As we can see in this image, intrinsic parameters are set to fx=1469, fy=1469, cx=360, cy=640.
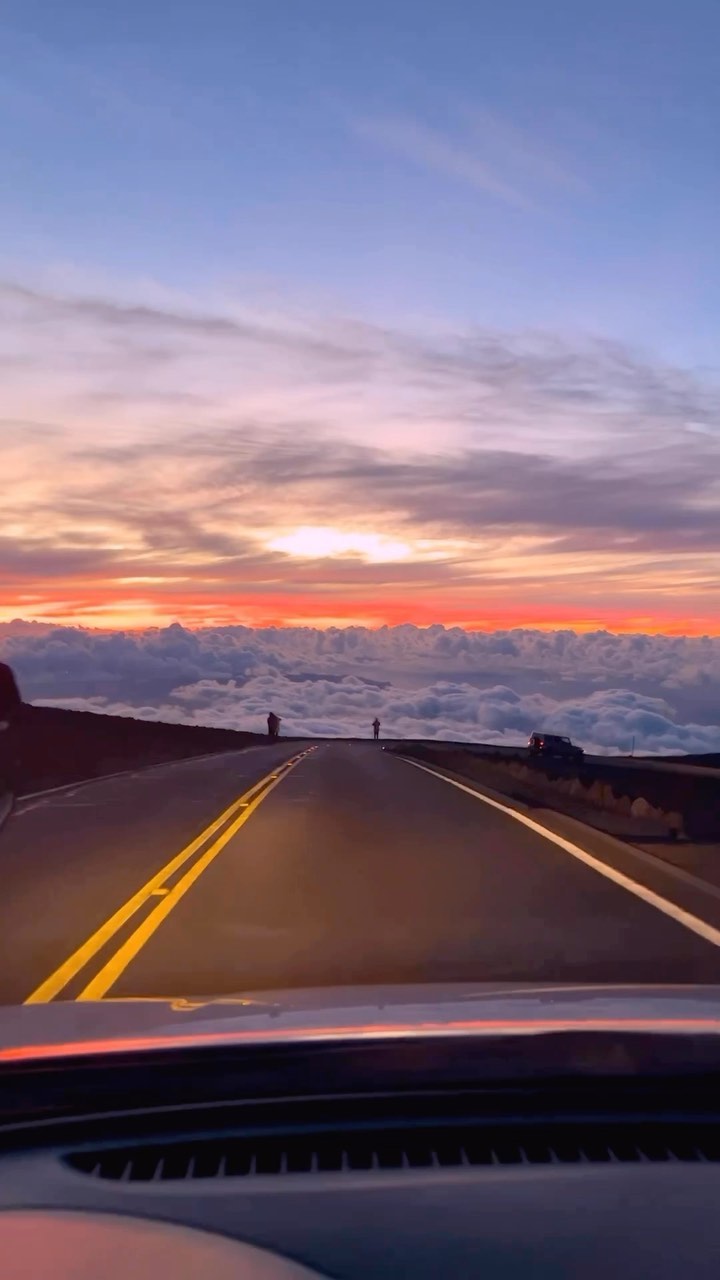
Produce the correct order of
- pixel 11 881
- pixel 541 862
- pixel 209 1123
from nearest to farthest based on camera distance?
pixel 209 1123
pixel 11 881
pixel 541 862

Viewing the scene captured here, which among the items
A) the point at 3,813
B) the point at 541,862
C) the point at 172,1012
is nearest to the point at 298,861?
the point at 541,862

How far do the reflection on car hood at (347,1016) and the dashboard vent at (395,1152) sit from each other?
0.49m

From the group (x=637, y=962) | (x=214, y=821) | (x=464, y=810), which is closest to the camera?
Answer: (x=637, y=962)

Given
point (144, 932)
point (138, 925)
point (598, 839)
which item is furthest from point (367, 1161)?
point (598, 839)

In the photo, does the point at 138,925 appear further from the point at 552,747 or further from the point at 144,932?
the point at 552,747

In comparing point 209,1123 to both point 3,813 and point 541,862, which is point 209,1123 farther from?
point 541,862

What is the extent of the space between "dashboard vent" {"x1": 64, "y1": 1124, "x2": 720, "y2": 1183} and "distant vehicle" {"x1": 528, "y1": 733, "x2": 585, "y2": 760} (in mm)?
57893

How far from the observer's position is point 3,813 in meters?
13.9

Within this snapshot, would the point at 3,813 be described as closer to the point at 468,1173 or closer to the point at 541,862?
the point at 541,862

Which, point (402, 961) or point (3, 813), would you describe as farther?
point (3, 813)

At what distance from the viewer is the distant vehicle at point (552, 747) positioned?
207 feet

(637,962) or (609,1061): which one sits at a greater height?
(609,1061)

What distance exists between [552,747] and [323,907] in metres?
52.7

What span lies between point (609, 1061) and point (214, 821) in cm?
1853
